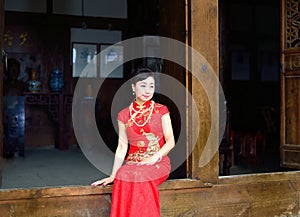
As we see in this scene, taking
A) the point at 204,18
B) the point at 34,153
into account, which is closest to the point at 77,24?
the point at 34,153

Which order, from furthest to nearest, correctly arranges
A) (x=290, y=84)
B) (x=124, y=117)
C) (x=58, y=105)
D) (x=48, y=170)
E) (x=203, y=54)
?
(x=58, y=105), (x=48, y=170), (x=290, y=84), (x=203, y=54), (x=124, y=117)

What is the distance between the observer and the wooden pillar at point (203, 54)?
285 cm

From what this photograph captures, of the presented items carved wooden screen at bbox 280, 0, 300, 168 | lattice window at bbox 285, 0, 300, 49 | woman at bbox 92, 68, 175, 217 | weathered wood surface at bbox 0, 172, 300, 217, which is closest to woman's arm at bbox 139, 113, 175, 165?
woman at bbox 92, 68, 175, 217

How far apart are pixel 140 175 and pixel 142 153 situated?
0.14 m

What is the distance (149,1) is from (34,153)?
2935 mm

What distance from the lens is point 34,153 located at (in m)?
6.24

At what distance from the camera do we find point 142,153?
2395 millimetres

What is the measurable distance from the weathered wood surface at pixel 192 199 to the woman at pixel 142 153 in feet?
1.15

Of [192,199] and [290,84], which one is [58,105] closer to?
[290,84]

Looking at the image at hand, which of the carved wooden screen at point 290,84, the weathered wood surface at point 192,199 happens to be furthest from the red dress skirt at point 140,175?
the carved wooden screen at point 290,84

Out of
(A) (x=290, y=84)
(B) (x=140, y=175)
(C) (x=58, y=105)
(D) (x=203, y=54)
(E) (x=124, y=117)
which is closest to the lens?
(B) (x=140, y=175)

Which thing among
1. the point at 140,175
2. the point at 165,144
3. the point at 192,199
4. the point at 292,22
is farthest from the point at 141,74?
the point at 292,22

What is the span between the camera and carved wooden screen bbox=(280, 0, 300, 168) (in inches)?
147

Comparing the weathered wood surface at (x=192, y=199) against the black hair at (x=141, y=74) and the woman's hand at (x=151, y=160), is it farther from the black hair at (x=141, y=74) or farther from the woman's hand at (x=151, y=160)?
the black hair at (x=141, y=74)
